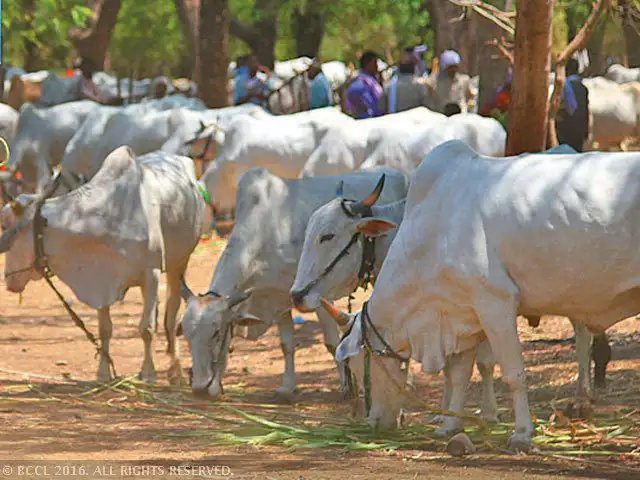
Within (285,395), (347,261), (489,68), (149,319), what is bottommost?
(285,395)

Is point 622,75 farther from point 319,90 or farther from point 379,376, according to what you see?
point 379,376

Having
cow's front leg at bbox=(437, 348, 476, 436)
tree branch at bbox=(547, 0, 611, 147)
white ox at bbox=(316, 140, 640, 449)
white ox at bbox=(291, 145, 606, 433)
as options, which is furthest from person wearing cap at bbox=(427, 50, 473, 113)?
white ox at bbox=(316, 140, 640, 449)

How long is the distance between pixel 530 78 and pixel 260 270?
2.22 metres

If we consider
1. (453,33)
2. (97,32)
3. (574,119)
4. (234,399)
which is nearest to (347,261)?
(234,399)

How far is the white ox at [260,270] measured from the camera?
336 inches

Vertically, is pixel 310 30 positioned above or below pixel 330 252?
above

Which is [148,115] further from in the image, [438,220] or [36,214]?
[438,220]

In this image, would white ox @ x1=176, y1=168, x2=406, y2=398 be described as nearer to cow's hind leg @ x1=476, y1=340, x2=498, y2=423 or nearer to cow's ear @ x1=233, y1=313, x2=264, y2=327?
cow's ear @ x1=233, y1=313, x2=264, y2=327

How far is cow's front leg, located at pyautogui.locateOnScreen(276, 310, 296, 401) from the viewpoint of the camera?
9.15m

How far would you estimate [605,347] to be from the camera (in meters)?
8.63

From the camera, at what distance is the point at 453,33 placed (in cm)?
2353

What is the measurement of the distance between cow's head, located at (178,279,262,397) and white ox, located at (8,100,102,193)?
1103 centimetres

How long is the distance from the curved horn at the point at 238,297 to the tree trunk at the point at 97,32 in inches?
806

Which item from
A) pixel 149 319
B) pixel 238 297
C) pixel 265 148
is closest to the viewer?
pixel 238 297
